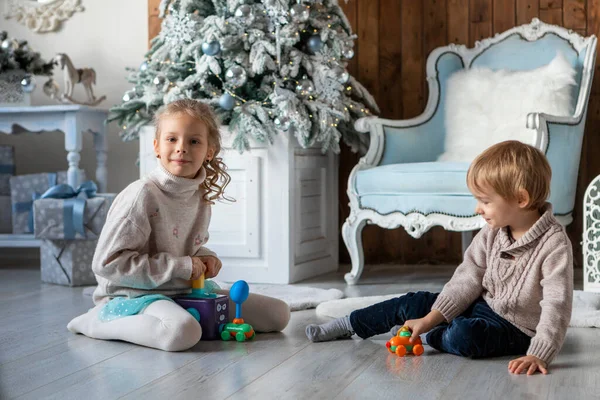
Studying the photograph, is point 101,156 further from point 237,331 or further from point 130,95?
point 237,331

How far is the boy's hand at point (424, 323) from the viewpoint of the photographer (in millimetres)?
1938

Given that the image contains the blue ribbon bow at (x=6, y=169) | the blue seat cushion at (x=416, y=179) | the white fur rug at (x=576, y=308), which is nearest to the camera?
the white fur rug at (x=576, y=308)

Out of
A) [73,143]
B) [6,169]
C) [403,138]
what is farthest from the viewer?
[6,169]

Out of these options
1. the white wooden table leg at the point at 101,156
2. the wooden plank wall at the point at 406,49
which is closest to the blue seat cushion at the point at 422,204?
the wooden plank wall at the point at 406,49

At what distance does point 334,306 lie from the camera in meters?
2.64

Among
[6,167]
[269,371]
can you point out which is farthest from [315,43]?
[269,371]

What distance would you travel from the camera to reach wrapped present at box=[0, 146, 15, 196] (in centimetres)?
421

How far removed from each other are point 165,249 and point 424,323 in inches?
27.7

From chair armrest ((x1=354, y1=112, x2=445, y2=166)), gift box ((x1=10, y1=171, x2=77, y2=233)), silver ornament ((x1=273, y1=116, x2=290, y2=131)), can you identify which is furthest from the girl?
gift box ((x1=10, y1=171, x2=77, y2=233))

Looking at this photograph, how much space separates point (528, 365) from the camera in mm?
1738

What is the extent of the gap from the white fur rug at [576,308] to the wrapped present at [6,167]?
7.32ft

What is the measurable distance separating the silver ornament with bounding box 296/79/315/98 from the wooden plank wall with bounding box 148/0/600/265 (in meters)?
0.77

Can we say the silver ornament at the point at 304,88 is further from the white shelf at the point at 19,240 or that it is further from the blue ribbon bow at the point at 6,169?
the blue ribbon bow at the point at 6,169

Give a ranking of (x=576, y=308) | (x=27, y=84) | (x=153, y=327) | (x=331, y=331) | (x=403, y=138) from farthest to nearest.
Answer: (x=27, y=84) → (x=403, y=138) → (x=576, y=308) → (x=331, y=331) → (x=153, y=327)
